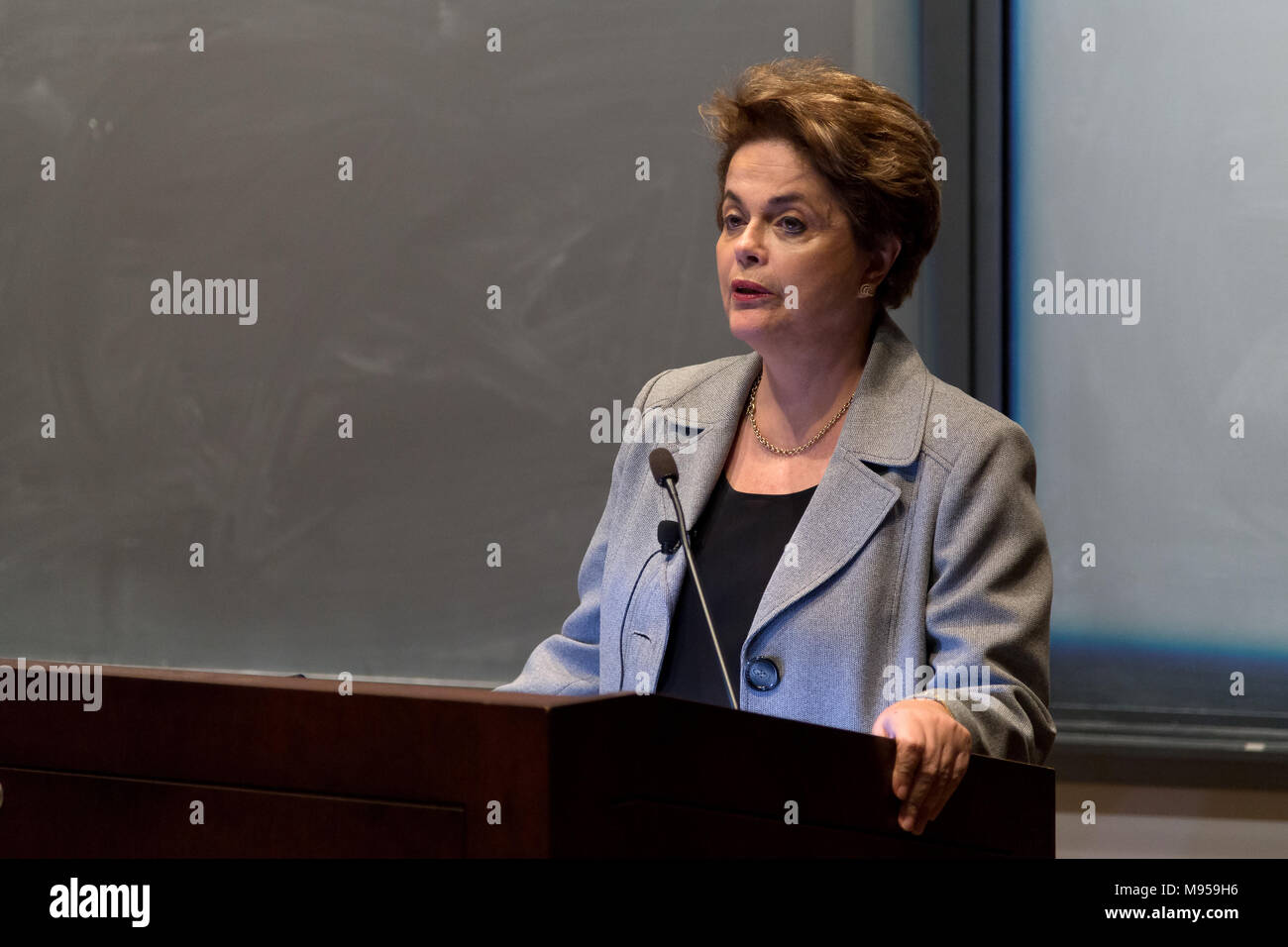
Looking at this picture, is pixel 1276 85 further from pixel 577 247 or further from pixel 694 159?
pixel 577 247

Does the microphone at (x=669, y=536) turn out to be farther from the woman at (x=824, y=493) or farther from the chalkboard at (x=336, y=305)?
the chalkboard at (x=336, y=305)

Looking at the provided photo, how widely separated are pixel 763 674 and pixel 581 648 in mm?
345

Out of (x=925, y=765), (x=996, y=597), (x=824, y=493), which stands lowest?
(x=925, y=765)

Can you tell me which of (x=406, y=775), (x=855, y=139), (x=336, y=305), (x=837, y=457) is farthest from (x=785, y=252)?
(x=336, y=305)

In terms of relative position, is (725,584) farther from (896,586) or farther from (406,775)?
(406,775)

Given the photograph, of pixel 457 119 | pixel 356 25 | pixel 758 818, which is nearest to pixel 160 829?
pixel 758 818

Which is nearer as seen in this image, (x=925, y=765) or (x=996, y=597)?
(x=925, y=765)

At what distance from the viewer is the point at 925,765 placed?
1205mm

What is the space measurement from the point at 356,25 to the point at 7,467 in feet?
4.91

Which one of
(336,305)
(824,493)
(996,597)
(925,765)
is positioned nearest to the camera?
(925,765)

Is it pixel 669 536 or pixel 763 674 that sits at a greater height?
pixel 669 536

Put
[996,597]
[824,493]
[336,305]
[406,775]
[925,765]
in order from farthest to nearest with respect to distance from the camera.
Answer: [336,305] → [824,493] → [996,597] → [925,765] → [406,775]

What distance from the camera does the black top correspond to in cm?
180
